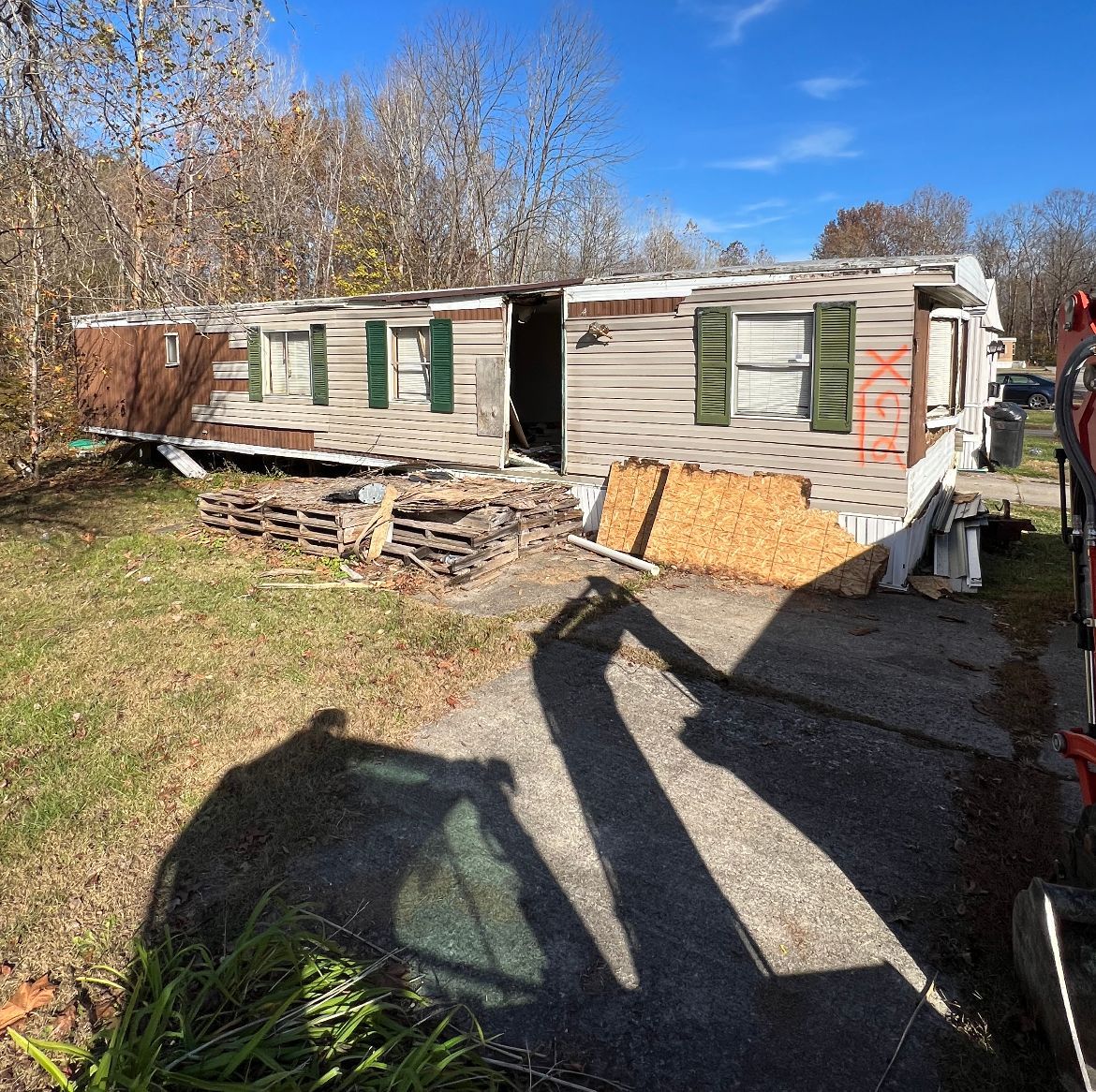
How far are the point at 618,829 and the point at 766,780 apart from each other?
3.14 feet

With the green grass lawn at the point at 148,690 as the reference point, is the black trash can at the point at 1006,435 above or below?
above

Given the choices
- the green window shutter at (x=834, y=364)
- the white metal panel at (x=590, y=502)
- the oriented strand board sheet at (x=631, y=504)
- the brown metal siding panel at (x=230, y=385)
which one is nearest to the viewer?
the green window shutter at (x=834, y=364)

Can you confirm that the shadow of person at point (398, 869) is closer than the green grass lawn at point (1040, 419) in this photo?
Yes

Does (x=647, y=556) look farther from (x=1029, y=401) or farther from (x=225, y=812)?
(x=1029, y=401)

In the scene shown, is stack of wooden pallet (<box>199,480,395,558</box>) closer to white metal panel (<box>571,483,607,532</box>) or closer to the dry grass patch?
the dry grass patch

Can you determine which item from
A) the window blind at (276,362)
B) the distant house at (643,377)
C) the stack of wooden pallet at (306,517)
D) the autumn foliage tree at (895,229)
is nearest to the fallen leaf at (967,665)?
the distant house at (643,377)

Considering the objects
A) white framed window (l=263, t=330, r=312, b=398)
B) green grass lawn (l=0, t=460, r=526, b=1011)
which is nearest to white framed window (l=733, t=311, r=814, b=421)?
green grass lawn (l=0, t=460, r=526, b=1011)

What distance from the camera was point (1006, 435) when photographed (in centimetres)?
1362

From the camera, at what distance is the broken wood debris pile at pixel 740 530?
783 centimetres

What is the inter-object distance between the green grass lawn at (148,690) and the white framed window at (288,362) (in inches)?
167

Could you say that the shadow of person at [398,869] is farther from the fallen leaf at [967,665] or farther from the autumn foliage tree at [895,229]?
the autumn foliage tree at [895,229]

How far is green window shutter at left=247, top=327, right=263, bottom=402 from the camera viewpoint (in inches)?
518

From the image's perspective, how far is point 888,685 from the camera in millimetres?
5516

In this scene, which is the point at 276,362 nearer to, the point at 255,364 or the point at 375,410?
the point at 255,364
